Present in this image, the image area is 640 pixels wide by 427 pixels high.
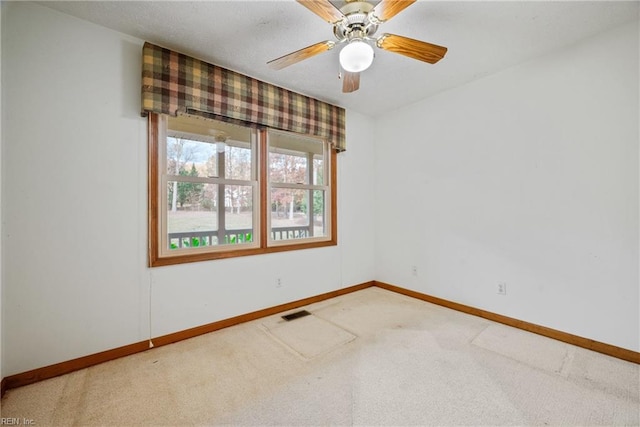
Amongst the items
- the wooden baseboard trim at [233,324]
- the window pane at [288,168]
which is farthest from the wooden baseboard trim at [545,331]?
the window pane at [288,168]

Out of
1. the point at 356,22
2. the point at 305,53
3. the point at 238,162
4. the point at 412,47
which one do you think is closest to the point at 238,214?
the point at 238,162

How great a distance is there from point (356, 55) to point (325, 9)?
29 cm

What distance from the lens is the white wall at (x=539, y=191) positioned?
194cm

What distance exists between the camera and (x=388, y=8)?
4.75 ft

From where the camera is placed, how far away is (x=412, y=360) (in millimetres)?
1921

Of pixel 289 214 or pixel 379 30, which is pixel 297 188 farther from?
pixel 379 30

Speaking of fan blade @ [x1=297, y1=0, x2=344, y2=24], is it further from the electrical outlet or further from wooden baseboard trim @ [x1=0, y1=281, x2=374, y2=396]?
the electrical outlet

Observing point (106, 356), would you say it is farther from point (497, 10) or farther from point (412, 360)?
point (497, 10)

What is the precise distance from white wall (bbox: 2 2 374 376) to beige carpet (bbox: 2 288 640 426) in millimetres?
286

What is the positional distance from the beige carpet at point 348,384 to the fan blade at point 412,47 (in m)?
2.09

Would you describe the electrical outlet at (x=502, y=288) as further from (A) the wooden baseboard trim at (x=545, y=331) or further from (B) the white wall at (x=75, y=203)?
(B) the white wall at (x=75, y=203)

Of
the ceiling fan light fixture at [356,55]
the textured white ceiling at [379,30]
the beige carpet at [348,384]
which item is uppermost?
the textured white ceiling at [379,30]

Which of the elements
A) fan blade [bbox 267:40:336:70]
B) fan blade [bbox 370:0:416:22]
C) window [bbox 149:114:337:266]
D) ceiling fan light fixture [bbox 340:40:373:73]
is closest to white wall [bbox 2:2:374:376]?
window [bbox 149:114:337:266]

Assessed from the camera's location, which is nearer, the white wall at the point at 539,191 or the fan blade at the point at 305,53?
the fan blade at the point at 305,53
